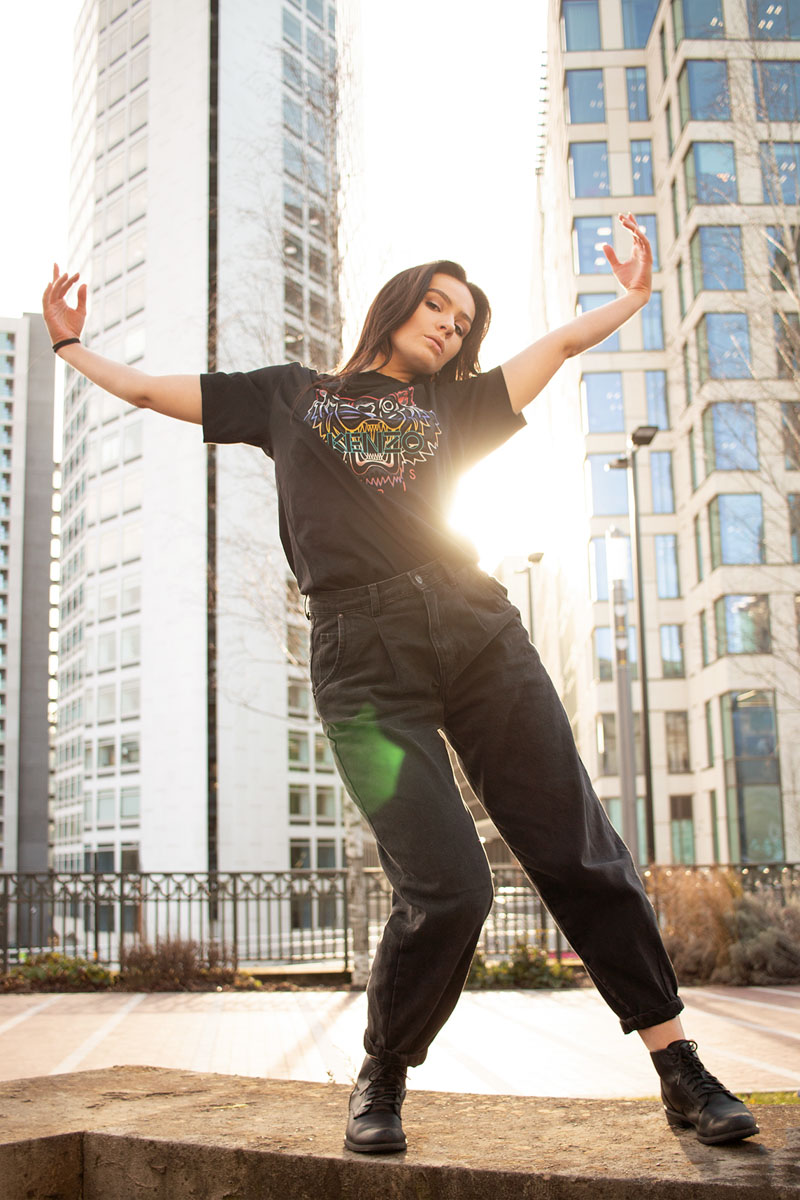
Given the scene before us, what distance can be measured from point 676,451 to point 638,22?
60.5 feet

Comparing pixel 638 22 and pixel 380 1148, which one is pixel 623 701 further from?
pixel 638 22

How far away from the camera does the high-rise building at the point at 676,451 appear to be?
36.0 metres

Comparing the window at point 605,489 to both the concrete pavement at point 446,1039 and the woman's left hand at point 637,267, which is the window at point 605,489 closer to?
the concrete pavement at point 446,1039

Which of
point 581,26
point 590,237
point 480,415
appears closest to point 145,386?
point 480,415

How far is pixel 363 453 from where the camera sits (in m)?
2.51

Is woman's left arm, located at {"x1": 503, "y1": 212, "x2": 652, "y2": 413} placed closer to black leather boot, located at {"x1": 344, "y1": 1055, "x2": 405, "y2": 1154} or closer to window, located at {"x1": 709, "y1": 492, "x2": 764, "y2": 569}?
black leather boot, located at {"x1": 344, "y1": 1055, "x2": 405, "y2": 1154}

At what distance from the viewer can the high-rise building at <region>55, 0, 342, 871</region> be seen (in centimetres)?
4472

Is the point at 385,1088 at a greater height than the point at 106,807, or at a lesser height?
greater

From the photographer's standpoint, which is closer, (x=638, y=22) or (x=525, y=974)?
(x=525, y=974)

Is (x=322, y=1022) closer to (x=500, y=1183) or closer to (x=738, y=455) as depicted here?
(x=500, y=1183)

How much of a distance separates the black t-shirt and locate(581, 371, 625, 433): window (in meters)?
43.4

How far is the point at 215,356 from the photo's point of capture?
54.9 feet

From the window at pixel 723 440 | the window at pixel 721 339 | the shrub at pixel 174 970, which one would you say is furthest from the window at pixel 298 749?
the shrub at pixel 174 970

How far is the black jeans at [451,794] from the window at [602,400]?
4370 centimetres
